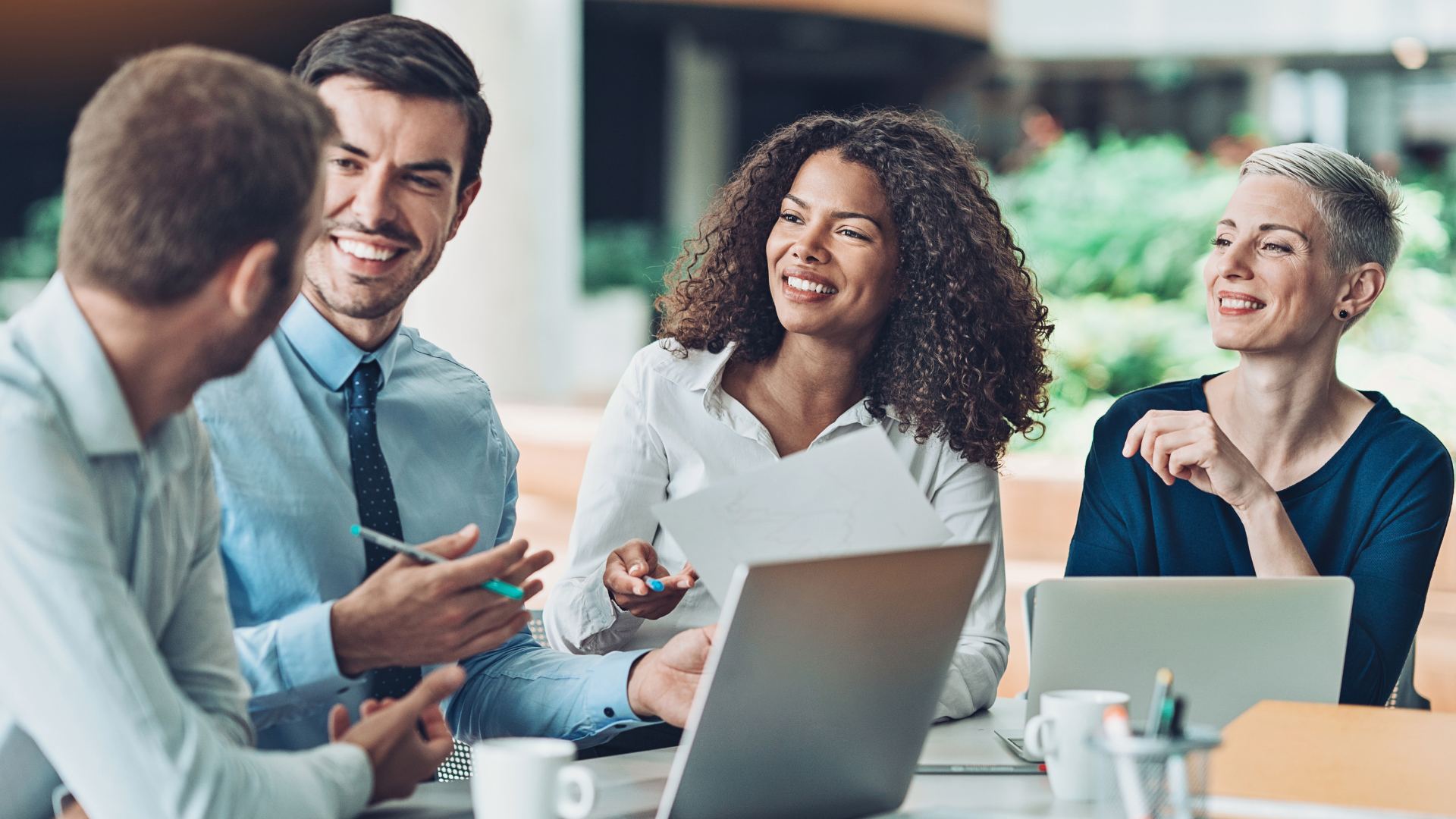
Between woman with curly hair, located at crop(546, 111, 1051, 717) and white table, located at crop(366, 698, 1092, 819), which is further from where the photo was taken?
woman with curly hair, located at crop(546, 111, 1051, 717)

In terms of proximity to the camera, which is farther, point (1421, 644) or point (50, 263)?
point (50, 263)

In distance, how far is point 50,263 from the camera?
976 centimetres

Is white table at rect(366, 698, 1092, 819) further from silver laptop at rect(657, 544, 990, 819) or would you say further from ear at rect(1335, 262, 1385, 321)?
ear at rect(1335, 262, 1385, 321)

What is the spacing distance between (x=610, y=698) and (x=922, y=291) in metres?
0.99

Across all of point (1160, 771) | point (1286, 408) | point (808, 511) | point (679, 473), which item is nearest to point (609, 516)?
point (679, 473)

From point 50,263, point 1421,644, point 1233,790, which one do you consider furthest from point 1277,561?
point 50,263

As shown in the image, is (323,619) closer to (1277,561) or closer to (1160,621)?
(1160,621)

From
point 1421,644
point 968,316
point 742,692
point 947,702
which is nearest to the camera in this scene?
point 742,692

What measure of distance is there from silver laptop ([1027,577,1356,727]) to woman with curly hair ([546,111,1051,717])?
52 centimetres

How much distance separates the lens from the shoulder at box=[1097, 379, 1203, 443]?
7.02ft

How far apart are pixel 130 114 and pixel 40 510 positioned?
30 centimetres

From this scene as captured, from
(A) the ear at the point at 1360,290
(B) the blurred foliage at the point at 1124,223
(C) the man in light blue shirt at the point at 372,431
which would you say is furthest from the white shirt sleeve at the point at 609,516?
(B) the blurred foliage at the point at 1124,223

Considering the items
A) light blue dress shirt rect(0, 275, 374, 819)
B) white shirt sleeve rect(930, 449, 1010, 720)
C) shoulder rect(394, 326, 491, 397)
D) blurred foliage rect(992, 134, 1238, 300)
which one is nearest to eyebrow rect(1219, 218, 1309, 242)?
white shirt sleeve rect(930, 449, 1010, 720)

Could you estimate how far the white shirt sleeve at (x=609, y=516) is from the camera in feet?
6.19
